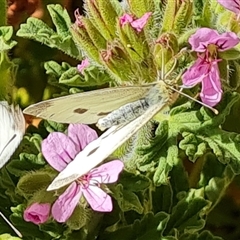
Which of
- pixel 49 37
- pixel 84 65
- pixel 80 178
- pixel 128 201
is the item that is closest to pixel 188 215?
pixel 128 201

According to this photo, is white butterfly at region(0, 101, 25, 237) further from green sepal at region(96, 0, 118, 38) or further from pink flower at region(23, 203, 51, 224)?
green sepal at region(96, 0, 118, 38)

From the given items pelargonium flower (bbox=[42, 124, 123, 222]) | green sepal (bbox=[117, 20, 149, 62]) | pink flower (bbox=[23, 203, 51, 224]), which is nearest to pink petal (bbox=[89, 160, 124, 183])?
pelargonium flower (bbox=[42, 124, 123, 222])

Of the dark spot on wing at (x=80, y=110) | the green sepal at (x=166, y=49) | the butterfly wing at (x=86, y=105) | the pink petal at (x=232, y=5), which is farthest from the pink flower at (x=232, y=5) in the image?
the dark spot on wing at (x=80, y=110)

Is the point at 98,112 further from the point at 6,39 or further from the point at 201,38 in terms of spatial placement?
the point at 6,39

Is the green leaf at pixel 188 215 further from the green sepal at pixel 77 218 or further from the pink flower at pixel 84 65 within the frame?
the pink flower at pixel 84 65

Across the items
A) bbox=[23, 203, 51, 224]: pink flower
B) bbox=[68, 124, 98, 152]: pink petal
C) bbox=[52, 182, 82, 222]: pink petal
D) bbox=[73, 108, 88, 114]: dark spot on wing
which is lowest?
bbox=[23, 203, 51, 224]: pink flower

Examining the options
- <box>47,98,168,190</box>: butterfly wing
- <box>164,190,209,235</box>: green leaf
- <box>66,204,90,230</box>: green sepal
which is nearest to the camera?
<box>47,98,168,190</box>: butterfly wing

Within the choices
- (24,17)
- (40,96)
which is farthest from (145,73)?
(24,17)
